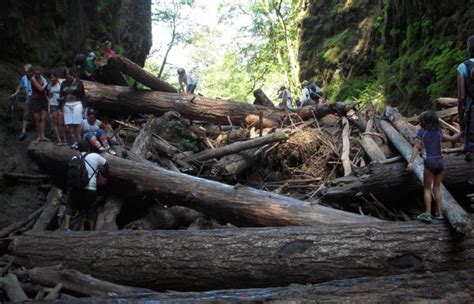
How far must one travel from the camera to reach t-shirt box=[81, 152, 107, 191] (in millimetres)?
7402

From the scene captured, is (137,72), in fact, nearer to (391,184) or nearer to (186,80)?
(186,80)

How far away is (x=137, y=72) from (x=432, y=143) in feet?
26.8

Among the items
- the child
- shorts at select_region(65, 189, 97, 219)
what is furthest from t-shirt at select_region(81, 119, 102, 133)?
the child

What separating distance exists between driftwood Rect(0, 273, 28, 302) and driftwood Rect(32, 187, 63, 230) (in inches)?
88.8

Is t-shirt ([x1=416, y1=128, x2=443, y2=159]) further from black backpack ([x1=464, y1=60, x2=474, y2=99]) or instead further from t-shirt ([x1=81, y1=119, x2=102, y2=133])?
t-shirt ([x1=81, y1=119, x2=102, y2=133])

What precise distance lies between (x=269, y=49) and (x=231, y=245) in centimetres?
2911

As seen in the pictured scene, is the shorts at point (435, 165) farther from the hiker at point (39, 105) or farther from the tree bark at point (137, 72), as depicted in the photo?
the tree bark at point (137, 72)

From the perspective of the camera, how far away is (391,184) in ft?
24.2

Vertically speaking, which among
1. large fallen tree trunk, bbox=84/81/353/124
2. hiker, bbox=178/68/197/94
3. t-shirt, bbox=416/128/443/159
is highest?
t-shirt, bbox=416/128/443/159

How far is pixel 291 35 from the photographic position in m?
Answer: 31.9

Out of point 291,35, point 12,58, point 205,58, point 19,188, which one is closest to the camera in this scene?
point 19,188

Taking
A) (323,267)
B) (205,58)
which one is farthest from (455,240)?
(205,58)

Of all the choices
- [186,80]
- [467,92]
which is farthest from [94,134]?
[467,92]

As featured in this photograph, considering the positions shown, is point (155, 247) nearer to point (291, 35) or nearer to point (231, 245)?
point (231, 245)
